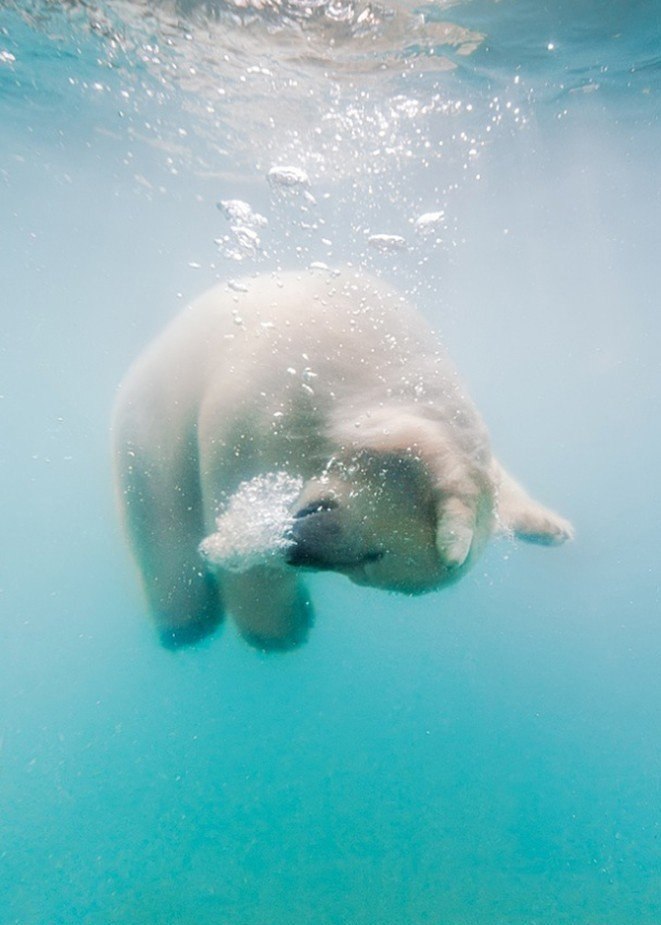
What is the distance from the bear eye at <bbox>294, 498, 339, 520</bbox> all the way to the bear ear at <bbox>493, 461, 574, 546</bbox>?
30.7 inches

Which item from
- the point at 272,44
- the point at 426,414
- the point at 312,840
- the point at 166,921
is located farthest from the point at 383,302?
the point at 312,840

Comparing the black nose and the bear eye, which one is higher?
the bear eye

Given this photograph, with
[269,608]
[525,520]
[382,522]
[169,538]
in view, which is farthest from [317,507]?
[169,538]

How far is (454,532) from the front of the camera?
2.10 meters

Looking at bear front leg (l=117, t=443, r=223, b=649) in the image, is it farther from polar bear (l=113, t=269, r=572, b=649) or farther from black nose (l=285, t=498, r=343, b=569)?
black nose (l=285, t=498, r=343, b=569)

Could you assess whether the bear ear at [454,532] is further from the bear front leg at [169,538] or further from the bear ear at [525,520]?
the bear front leg at [169,538]

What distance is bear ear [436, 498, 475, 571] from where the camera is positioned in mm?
2064

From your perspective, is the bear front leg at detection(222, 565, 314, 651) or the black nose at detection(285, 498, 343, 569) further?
the bear front leg at detection(222, 565, 314, 651)

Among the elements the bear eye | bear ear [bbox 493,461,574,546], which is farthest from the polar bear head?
bear ear [bbox 493,461,574,546]

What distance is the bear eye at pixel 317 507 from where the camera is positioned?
2340 mm

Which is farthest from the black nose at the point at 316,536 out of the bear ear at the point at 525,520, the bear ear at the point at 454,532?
the bear ear at the point at 525,520

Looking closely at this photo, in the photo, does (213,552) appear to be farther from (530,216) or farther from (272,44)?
(530,216)

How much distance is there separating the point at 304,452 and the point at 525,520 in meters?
1.02

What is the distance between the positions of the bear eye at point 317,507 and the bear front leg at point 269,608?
5.16 ft
